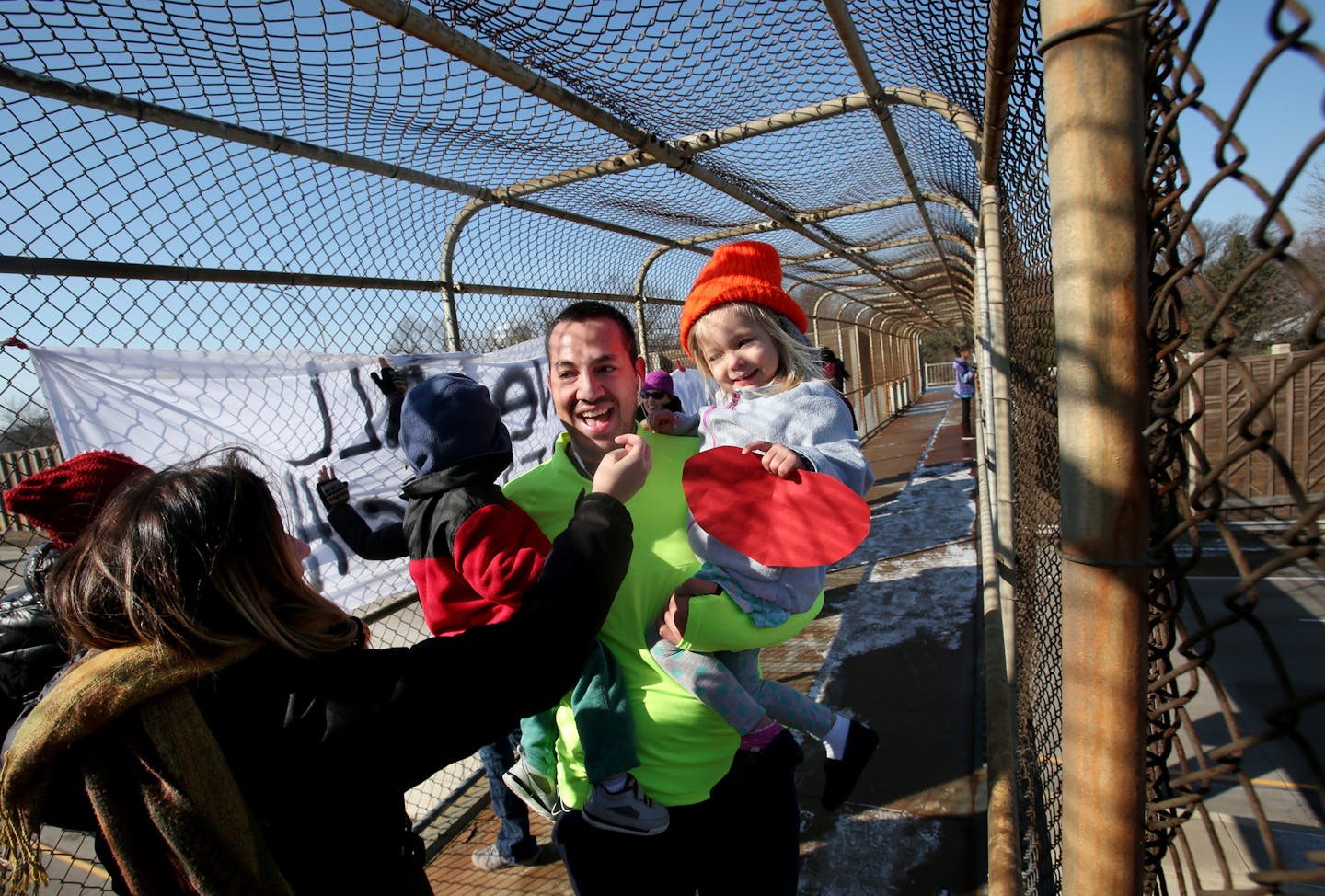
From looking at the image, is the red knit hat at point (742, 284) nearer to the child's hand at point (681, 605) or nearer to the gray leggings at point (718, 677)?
the child's hand at point (681, 605)

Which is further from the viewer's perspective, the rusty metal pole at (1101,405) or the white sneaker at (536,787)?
the white sneaker at (536,787)

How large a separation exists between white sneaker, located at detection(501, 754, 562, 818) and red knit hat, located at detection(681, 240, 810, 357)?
1297 millimetres

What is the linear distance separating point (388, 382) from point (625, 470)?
7.75ft

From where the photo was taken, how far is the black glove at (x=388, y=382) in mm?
3320

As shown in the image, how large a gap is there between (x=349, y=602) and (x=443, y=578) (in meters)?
1.71

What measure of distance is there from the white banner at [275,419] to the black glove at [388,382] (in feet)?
0.12

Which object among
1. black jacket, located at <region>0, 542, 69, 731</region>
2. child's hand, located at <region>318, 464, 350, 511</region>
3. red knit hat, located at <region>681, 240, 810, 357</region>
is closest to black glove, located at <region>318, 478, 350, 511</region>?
child's hand, located at <region>318, 464, 350, 511</region>

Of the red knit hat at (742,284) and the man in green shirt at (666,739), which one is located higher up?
the red knit hat at (742,284)

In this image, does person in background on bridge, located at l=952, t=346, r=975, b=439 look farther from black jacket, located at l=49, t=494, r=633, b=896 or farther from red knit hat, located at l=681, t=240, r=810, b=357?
black jacket, located at l=49, t=494, r=633, b=896

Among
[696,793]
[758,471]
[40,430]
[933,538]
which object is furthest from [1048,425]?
[933,538]

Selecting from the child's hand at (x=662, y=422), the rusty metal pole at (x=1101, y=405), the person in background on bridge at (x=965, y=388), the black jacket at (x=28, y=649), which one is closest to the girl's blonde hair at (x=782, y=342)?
the child's hand at (x=662, y=422)

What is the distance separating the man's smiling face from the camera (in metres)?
1.76

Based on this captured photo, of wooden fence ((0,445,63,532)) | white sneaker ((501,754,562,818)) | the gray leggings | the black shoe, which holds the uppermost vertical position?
wooden fence ((0,445,63,532))

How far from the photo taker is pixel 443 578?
1745 millimetres
